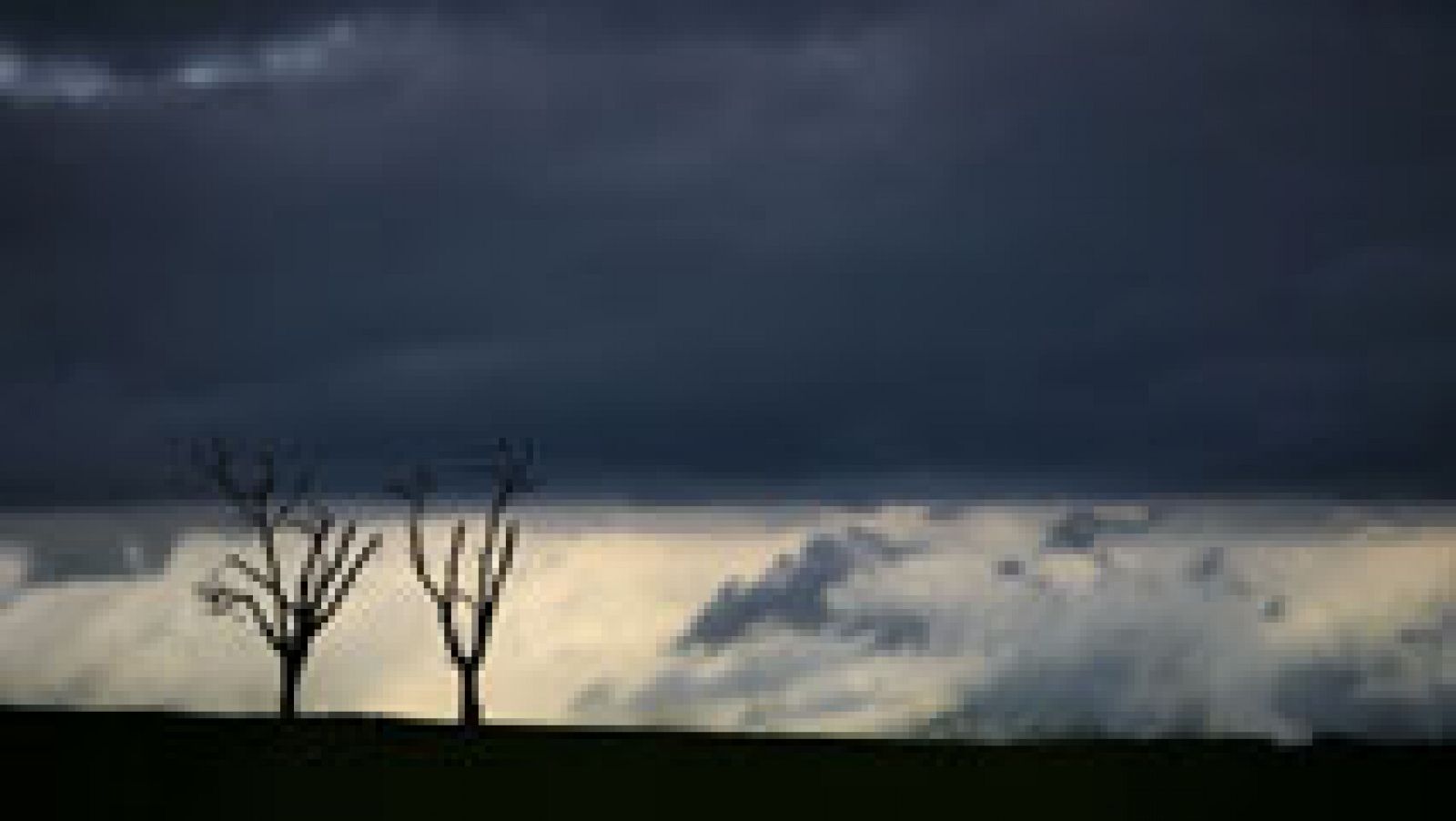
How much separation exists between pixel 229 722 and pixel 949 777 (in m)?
14.3

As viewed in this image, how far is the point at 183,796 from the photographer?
3569cm

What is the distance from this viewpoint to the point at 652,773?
39.0m

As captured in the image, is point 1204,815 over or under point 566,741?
under

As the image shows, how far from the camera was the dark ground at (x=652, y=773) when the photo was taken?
3600cm

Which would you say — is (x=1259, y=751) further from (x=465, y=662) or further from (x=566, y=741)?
(x=465, y=662)

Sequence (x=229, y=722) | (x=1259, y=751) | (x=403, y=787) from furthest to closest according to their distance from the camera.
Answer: (x=229, y=722)
(x=1259, y=751)
(x=403, y=787)

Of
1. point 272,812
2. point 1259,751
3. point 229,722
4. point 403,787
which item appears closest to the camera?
point 272,812

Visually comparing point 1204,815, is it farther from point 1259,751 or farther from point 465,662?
point 465,662

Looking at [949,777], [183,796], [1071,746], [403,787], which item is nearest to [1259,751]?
[1071,746]

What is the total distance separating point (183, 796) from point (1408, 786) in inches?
748

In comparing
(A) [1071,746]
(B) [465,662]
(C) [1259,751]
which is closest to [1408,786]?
(C) [1259,751]

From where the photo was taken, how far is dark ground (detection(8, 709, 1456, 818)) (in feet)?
118

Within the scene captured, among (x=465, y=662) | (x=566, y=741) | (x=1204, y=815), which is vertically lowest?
(x=1204, y=815)

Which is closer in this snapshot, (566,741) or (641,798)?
(641,798)
